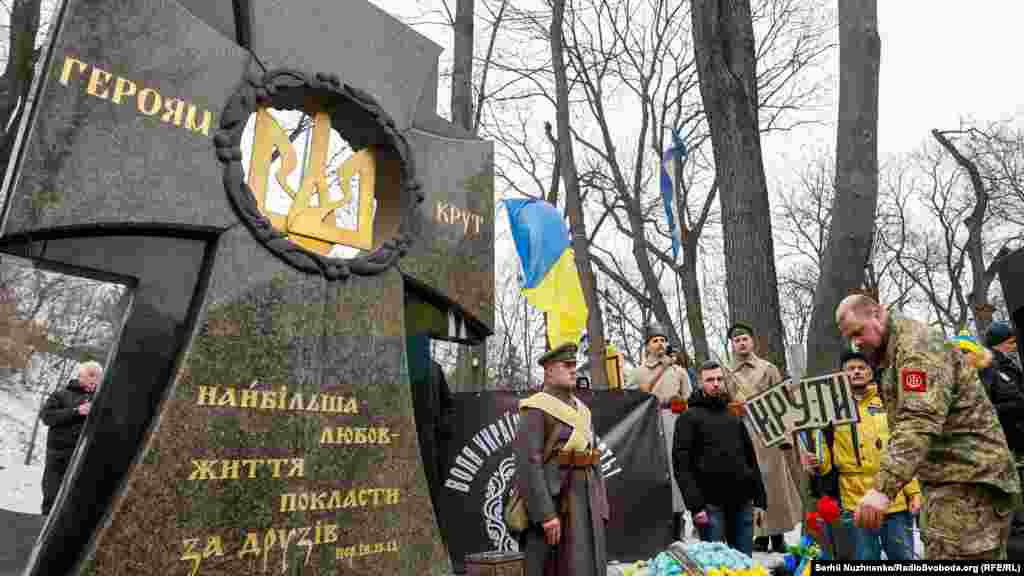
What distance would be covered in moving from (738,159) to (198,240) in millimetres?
5161

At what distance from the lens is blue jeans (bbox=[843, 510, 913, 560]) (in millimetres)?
5163

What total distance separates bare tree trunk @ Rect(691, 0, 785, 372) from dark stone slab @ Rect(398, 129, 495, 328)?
9.42 feet

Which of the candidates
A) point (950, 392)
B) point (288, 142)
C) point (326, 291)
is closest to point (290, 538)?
point (326, 291)

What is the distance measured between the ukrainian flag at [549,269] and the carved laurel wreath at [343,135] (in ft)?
13.0

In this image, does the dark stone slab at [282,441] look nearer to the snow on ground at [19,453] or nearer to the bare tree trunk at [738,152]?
the bare tree trunk at [738,152]

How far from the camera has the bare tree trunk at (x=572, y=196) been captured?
13.8 m

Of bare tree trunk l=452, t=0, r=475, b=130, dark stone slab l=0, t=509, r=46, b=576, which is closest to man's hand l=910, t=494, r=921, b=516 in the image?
dark stone slab l=0, t=509, r=46, b=576

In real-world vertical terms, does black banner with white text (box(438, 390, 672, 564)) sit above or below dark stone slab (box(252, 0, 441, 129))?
below

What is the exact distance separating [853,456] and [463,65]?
7979mm

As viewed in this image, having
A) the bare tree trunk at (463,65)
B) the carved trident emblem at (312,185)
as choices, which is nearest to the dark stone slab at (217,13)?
the carved trident emblem at (312,185)

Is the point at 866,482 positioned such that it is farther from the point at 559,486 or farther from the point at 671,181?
the point at 671,181

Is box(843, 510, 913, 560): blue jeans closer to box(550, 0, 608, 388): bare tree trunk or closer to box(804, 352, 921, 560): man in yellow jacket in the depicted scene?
box(804, 352, 921, 560): man in yellow jacket

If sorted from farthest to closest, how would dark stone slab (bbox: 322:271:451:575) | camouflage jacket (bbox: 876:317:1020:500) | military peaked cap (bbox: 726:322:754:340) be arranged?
military peaked cap (bbox: 726:322:754:340)
dark stone slab (bbox: 322:271:451:575)
camouflage jacket (bbox: 876:317:1020:500)

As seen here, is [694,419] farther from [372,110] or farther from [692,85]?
[692,85]
